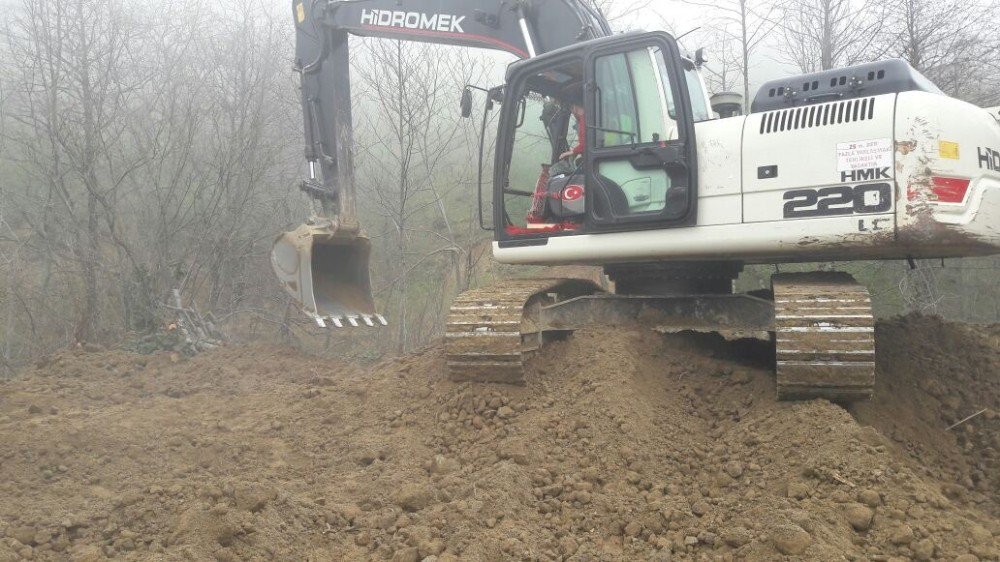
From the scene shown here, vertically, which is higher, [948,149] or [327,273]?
[948,149]

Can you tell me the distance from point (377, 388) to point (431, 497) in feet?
5.73

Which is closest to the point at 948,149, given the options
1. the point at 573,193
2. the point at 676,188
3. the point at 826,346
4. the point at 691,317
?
the point at 826,346

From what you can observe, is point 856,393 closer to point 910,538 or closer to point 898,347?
point 910,538

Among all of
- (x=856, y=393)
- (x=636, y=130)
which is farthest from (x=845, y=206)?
(x=636, y=130)

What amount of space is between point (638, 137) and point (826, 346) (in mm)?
1685

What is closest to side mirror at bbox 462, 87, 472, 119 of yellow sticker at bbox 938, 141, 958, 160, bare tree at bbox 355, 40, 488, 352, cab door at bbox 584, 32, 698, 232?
cab door at bbox 584, 32, 698, 232

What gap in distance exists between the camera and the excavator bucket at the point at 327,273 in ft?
21.0

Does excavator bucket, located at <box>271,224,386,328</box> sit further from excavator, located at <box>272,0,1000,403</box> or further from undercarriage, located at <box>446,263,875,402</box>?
undercarriage, located at <box>446,263,875,402</box>

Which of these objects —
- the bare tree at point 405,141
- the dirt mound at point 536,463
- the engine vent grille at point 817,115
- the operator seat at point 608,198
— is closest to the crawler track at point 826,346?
the dirt mound at point 536,463

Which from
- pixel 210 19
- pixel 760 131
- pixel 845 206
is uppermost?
pixel 210 19

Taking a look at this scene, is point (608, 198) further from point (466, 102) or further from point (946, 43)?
point (946, 43)

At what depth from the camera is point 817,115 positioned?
4379mm

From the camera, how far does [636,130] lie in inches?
195

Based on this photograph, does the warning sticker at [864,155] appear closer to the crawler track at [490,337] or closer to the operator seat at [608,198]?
the operator seat at [608,198]
